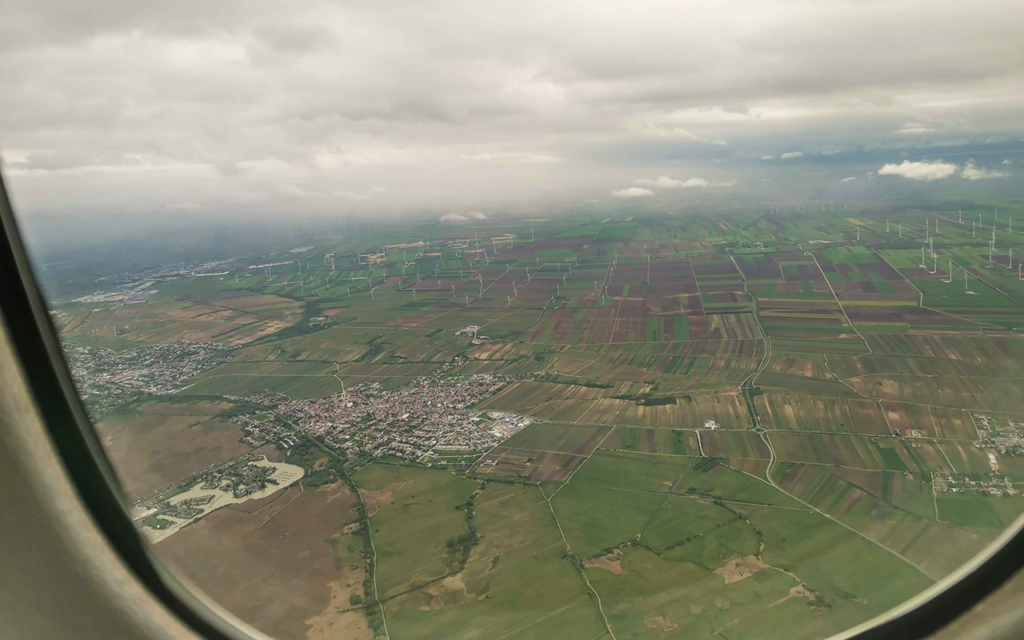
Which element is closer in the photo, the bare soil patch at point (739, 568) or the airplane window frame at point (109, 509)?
the airplane window frame at point (109, 509)

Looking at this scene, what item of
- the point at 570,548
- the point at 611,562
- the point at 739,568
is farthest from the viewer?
the point at 570,548

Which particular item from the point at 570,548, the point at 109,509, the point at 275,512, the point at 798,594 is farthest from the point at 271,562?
the point at 798,594

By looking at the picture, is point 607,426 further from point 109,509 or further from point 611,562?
point 109,509

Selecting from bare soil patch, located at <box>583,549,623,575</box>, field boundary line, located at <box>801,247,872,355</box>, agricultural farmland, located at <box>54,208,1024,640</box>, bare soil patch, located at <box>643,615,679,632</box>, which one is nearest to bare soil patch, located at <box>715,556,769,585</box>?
agricultural farmland, located at <box>54,208,1024,640</box>

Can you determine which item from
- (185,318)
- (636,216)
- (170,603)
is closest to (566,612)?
(170,603)

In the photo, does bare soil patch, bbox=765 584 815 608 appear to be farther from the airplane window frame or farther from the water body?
the water body

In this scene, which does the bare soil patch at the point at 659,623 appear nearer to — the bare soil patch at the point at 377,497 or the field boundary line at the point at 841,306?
the bare soil patch at the point at 377,497

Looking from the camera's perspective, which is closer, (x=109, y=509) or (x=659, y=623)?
(x=109, y=509)

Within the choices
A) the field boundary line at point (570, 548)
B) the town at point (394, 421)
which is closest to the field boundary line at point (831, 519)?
the field boundary line at point (570, 548)

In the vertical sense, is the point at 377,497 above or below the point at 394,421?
above
